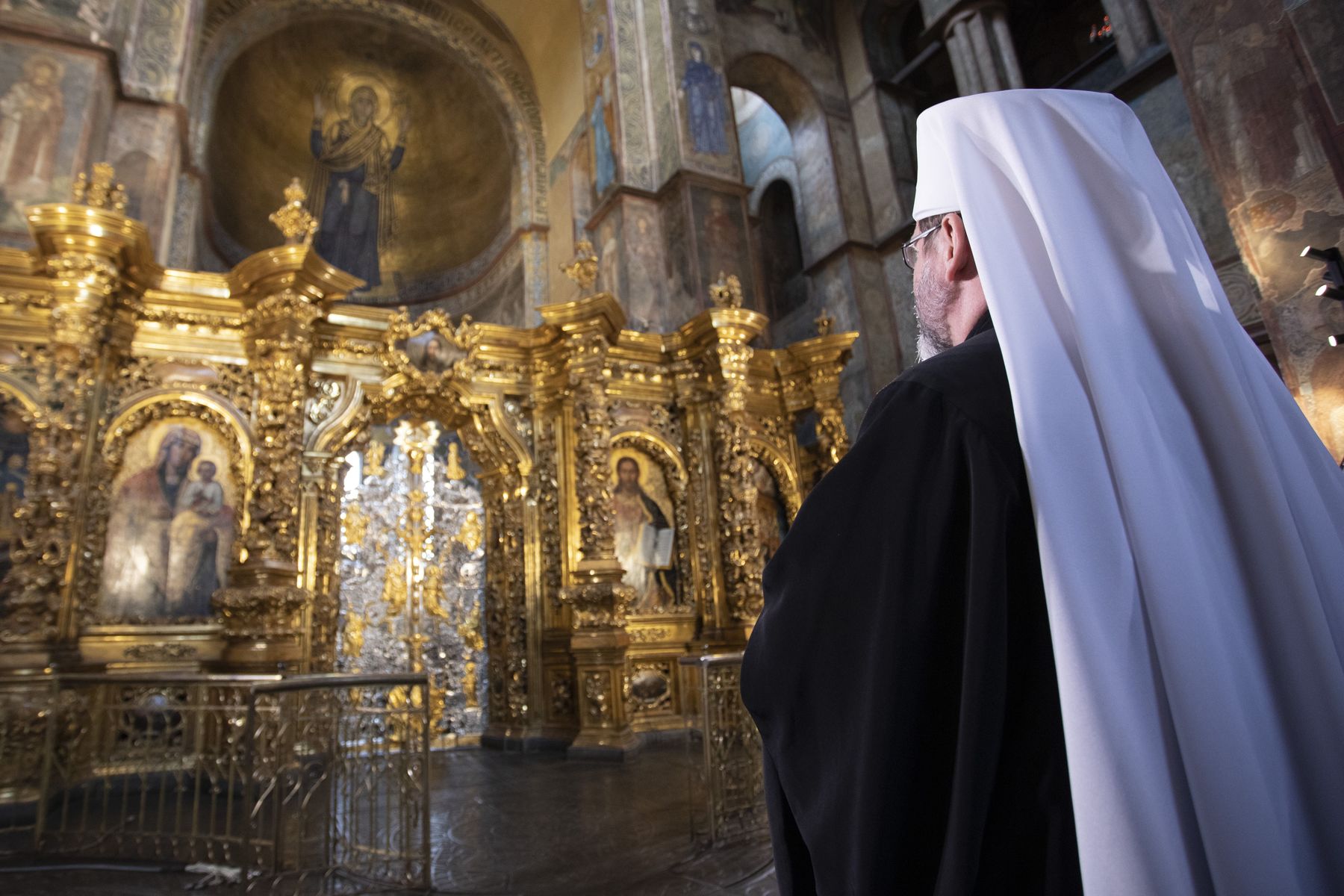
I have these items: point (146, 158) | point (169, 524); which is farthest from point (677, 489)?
point (146, 158)

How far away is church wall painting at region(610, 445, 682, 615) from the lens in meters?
8.92

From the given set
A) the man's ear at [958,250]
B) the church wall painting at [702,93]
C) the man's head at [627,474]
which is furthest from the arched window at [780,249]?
the man's ear at [958,250]

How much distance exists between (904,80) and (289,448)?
554 inches

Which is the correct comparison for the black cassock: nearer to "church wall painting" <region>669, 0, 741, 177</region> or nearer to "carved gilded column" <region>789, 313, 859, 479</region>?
"carved gilded column" <region>789, 313, 859, 479</region>

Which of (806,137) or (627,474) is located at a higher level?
(806,137)

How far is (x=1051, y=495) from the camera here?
0.90 metres

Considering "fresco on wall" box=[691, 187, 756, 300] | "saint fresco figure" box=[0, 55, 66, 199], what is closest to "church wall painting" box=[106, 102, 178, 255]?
"saint fresco figure" box=[0, 55, 66, 199]

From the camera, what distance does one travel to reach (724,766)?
14.3 ft

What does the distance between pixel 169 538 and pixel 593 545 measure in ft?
13.3

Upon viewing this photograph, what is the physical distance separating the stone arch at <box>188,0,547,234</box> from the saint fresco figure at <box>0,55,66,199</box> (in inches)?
264

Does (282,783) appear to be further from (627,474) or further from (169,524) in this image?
(627,474)

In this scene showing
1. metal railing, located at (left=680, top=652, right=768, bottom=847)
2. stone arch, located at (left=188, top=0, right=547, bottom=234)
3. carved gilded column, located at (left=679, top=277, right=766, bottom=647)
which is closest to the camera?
metal railing, located at (left=680, top=652, right=768, bottom=847)

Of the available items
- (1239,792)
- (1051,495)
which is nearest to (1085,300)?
(1051,495)

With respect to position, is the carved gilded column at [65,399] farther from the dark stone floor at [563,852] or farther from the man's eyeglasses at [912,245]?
the man's eyeglasses at [912,245]
